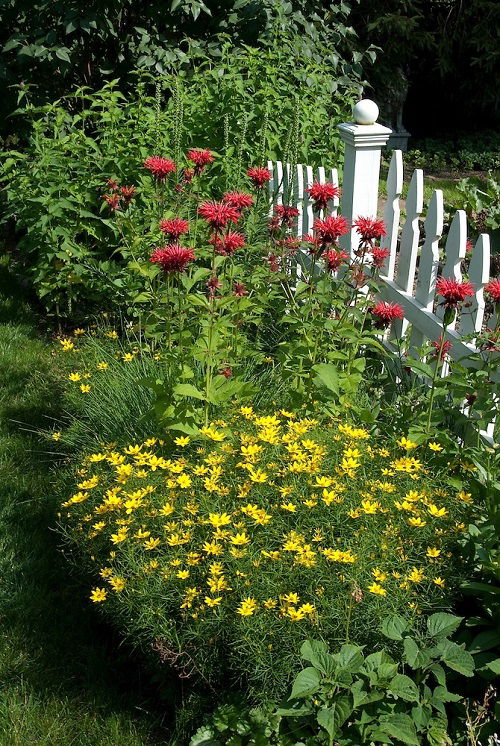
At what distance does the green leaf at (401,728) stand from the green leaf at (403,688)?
0.05 metres

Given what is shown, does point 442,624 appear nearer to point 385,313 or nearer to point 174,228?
point 385,313

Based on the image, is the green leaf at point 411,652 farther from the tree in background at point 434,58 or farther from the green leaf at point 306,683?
the tree in background at point 434,58

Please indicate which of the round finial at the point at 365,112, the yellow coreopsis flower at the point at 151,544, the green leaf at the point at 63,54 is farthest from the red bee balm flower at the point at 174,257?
the green leaf at the point at 63,54

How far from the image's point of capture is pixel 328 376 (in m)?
3.01

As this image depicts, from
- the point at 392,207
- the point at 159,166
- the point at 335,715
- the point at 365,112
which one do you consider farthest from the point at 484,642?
the point at 365,112

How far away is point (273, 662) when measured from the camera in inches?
87.9

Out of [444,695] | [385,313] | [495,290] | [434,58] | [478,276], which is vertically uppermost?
[495,290]

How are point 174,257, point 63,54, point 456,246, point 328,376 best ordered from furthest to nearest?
1. point 63,54
2. point 456,246
3. point 328,376
4. point 174,257

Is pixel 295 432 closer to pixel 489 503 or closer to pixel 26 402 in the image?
pixel 489 503

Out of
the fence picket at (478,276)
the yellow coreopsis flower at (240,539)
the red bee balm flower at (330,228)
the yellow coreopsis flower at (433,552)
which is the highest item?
the red bee balm flower at (330,228)

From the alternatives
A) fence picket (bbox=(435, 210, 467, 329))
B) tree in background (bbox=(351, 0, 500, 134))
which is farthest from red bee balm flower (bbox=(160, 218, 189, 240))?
tree in background (bbox=(351, 0, 500, 134))

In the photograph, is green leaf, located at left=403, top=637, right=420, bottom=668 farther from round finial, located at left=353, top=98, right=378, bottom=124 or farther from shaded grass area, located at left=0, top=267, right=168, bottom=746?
round finial, located at left=353, top=98, right=378, bottom=124

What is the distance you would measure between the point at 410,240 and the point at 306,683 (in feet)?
6.98

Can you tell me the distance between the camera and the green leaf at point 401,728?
2.05 meters
